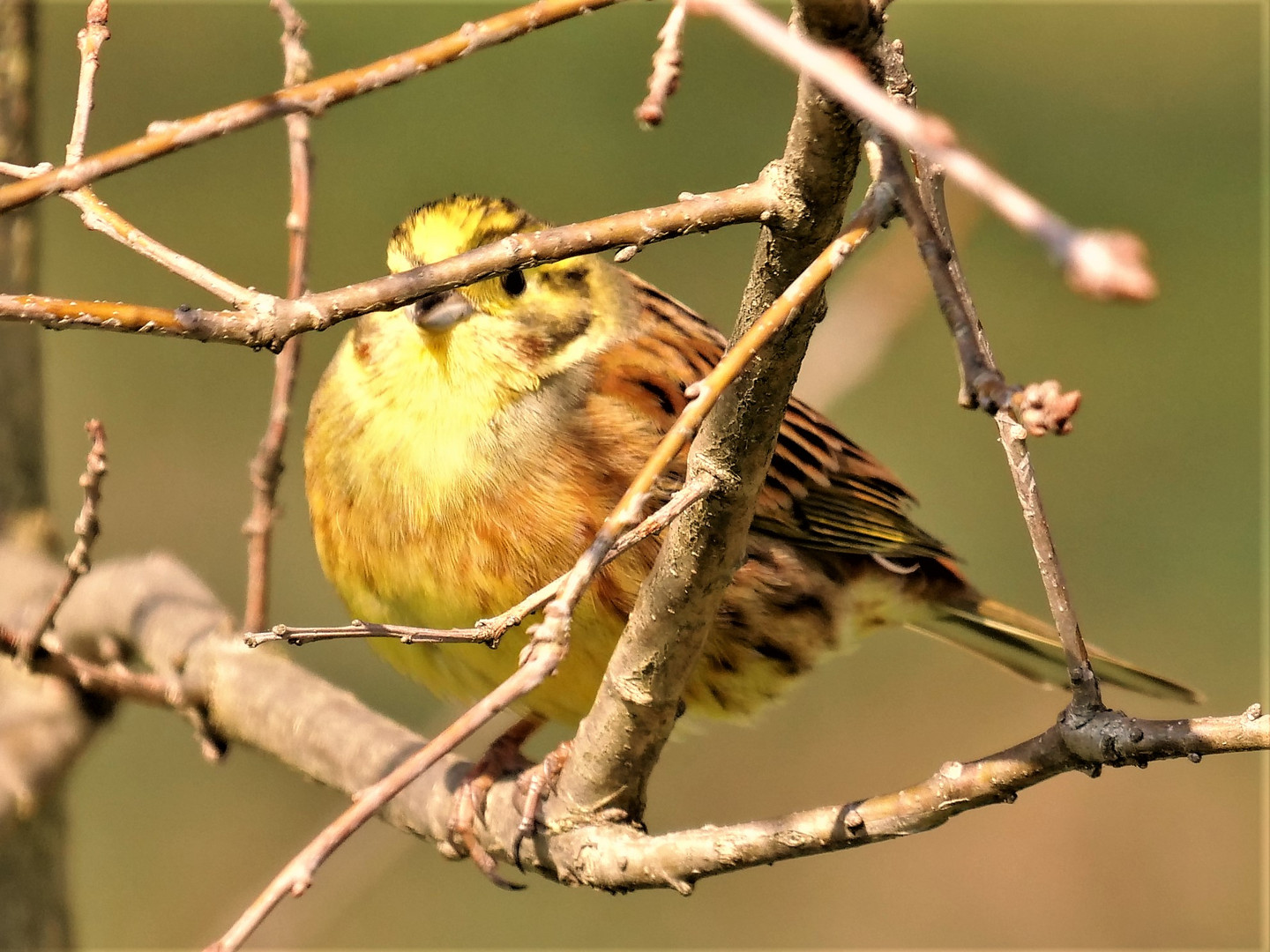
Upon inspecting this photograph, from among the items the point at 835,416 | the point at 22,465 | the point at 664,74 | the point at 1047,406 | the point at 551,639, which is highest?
the point at 835,416

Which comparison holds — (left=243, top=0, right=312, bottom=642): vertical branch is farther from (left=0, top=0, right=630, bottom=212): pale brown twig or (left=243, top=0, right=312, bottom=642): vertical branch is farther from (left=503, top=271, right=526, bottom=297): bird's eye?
(left=0, top=0, right=630, bottom=212): pale brown twig

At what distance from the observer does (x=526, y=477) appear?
2674 millimetres

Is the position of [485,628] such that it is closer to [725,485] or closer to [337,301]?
[337,301]

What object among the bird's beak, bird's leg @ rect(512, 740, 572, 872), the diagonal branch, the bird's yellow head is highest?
the bird's yellow head

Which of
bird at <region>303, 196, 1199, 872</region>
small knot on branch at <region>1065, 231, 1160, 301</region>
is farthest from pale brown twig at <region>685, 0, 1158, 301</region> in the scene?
bird at <region>303, 196, 1199, 872</region>

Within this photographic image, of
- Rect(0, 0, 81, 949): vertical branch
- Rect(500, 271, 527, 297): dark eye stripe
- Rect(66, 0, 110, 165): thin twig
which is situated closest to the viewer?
Rect(66, 0, 110, 165): thin twig

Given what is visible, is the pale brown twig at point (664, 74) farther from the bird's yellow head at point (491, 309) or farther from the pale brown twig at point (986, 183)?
the bird's yellow head at point (491, 309)

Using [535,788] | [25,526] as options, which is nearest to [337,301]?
[535,788]

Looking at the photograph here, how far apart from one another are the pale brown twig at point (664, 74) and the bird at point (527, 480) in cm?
114

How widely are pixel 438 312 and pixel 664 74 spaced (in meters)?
1.27

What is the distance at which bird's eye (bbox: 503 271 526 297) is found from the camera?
273 cm

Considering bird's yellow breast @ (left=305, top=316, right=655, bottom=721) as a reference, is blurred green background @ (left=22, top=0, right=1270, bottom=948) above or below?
above

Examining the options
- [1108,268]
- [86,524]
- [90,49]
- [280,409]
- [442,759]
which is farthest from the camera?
[280,409]

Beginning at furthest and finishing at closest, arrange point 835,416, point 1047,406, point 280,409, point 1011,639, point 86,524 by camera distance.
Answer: point 835,416, point 1011,639, point 280,409, point 86,524, point 1047,406
